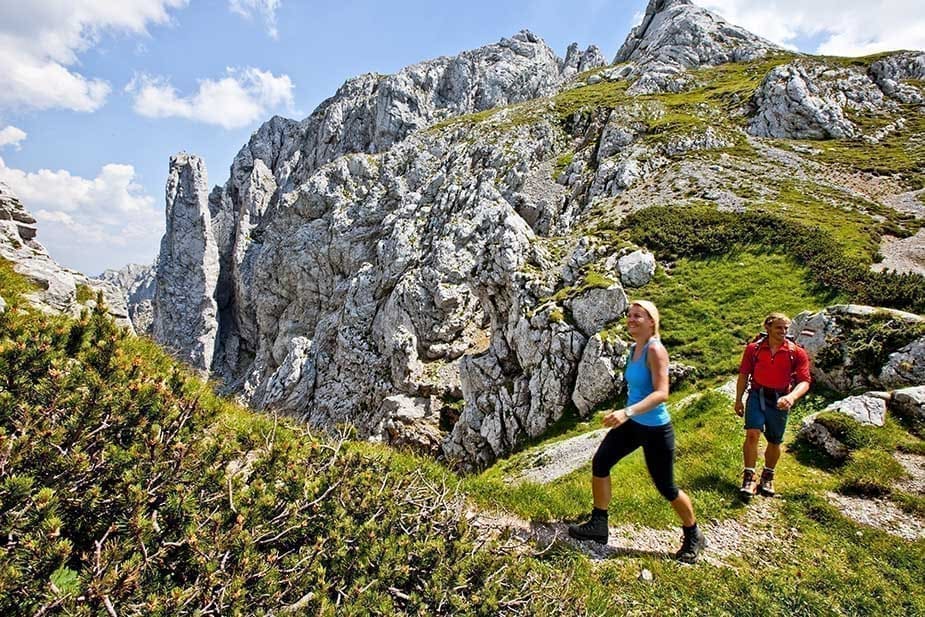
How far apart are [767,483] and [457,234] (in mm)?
36851

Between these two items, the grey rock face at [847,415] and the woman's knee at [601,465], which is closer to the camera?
the woman's knee at [601,465]

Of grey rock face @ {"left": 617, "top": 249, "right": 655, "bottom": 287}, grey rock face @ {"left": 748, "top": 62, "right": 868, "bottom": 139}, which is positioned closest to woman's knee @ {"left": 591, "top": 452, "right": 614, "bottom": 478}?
grey rock face @ {"left": 617, "top": 249, "right": 655, "bottom": 287}

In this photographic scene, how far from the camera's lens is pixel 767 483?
801cm

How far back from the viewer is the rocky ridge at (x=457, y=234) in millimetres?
23453

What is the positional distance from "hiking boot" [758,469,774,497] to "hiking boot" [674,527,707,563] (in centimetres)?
272

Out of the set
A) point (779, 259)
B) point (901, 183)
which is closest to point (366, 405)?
point (779, 259)

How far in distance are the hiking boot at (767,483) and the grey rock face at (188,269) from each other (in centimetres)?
10097

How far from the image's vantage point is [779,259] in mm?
21500

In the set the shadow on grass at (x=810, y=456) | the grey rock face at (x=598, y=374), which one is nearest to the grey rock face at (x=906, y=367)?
the shadow on grass at (x=810, y=456)

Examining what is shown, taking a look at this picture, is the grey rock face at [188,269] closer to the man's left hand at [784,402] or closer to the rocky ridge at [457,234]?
the rocky ridge at [457,234]

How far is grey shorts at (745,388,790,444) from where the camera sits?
7.64 meters

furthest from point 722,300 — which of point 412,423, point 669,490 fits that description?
point 412,423

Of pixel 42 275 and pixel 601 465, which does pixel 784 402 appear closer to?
pixel 601 465

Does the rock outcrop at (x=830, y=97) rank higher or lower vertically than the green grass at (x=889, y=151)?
higher
